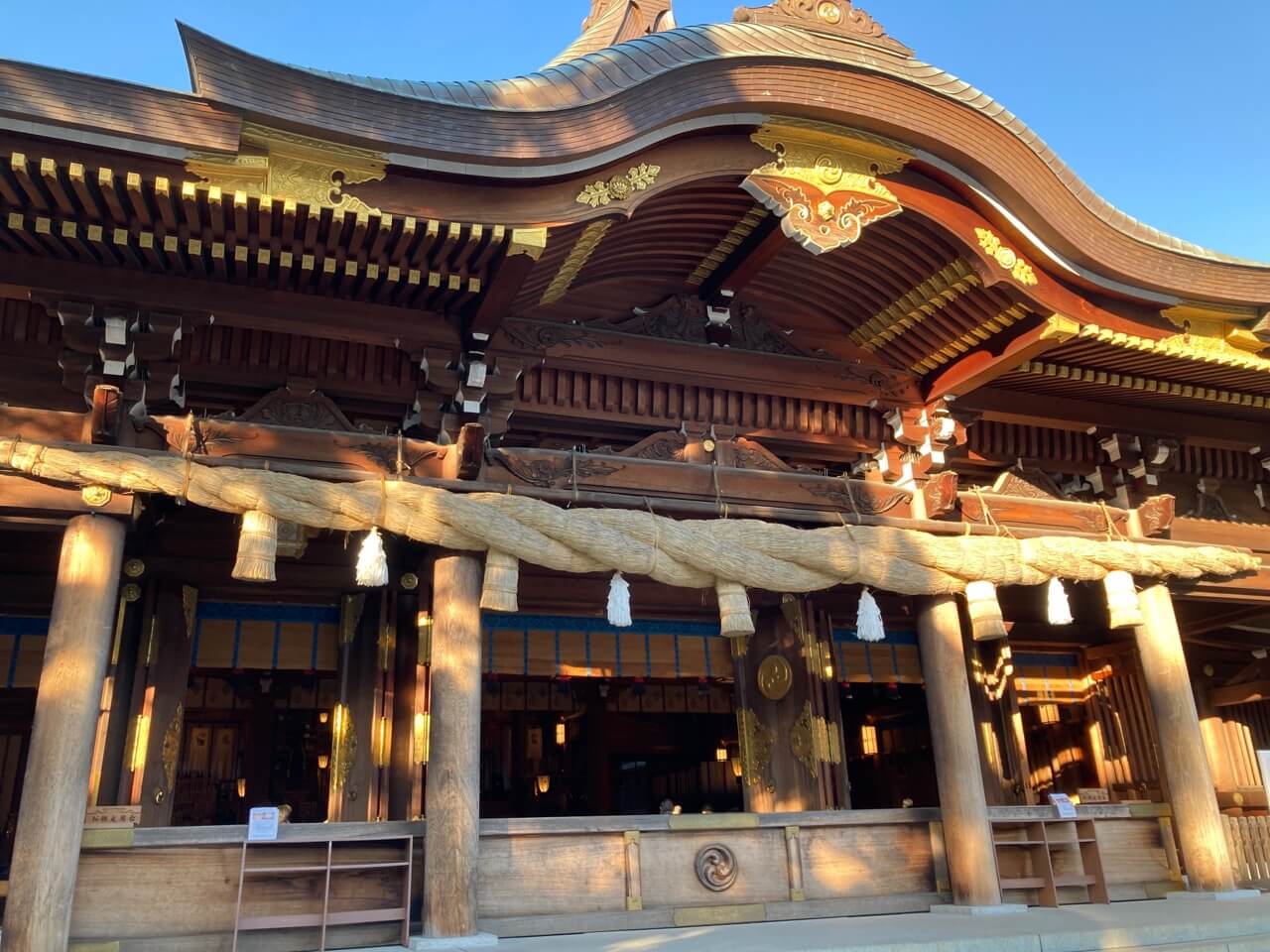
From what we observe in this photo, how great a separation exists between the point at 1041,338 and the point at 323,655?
574cm

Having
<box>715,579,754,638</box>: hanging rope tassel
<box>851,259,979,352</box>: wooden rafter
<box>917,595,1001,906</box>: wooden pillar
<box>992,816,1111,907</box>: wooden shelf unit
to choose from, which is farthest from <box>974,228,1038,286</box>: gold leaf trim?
<box>992,816,1111,907</box>: wooden shelf unit

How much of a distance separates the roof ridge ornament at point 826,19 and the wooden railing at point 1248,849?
6.33 m

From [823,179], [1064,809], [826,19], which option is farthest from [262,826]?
[826,19]

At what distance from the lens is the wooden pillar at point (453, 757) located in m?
4.93

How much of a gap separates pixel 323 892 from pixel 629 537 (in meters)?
2.56

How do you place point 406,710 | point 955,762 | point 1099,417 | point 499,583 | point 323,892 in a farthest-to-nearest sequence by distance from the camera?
point 1099,417 < point 406,710 < point 955,762 < point 499,583 < point 323,892

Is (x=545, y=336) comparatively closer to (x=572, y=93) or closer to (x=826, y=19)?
(x=572, y=93)

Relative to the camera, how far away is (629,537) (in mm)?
5738

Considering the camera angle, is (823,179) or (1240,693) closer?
(823,179)

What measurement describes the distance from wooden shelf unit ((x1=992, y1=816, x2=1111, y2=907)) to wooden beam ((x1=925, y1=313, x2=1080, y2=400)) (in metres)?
3.10

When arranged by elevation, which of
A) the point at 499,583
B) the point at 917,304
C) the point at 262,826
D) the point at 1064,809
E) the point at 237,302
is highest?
the point at 917,304

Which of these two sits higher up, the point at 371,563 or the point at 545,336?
the point at 545,336

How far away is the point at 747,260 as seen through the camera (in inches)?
257

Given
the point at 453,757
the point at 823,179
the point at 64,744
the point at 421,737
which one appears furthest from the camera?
the point at 421,737
